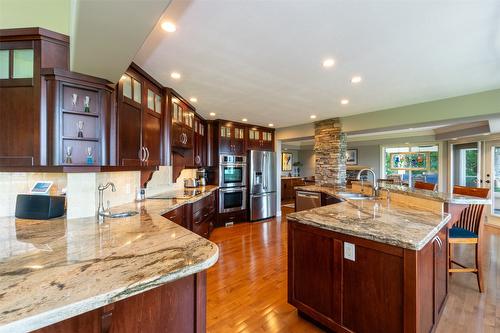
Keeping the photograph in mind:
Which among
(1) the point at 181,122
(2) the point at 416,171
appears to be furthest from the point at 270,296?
(2) the point at 416,171

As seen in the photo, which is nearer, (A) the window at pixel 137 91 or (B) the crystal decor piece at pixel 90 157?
(B) the crystal decor piece at pixel 90 157

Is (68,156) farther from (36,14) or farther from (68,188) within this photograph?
(36,14)

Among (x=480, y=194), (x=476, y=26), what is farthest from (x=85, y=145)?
(x=480, y=194)

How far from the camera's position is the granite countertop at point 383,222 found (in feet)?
4.51

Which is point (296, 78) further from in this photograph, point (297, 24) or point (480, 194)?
point (480, 194)

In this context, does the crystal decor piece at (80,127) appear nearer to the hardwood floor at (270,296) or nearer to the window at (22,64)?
the window at (22,64)

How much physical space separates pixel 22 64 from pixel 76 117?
51 centimetres

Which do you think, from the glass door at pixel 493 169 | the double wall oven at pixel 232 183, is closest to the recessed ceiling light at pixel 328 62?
the double wall oven at pixel 232 183

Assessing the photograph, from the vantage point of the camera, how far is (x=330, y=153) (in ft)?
15.6

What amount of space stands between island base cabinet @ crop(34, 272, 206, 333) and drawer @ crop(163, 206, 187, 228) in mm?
1331

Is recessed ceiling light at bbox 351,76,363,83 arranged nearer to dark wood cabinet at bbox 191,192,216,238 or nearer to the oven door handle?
dark wood cabinet at bbox 191,192,216,238

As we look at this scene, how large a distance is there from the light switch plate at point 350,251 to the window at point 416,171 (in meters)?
6.46

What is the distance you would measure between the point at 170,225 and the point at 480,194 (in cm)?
352

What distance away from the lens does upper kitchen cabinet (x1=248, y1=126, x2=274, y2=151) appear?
5469 millimetres
